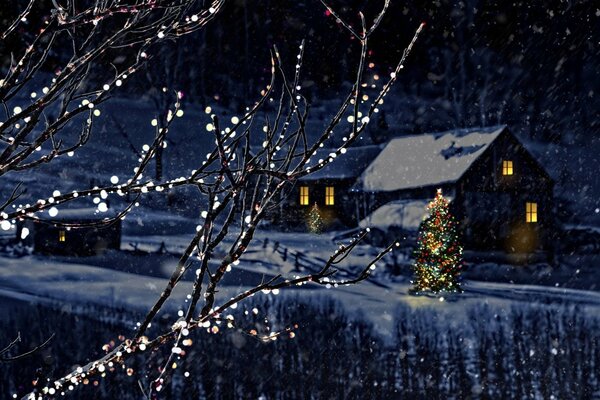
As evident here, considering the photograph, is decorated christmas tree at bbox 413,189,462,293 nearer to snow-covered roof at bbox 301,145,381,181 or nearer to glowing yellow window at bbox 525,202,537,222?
glowing yellow window at bbox 525,202,537,222

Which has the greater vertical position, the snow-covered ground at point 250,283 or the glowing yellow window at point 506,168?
the glowing yellow window at point 506,168

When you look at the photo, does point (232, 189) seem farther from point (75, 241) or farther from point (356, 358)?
point (75, 241)

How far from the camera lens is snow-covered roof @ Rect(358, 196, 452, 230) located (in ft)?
94.6

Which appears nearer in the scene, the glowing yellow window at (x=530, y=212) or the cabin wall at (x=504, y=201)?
the cabin wall at (x=504, y=201)

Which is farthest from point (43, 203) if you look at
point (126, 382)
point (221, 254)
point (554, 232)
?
point (554, 232)

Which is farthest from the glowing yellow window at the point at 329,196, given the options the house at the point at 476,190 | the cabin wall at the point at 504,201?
the cabin wall at the point at 504,201

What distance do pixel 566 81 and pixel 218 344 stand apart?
3559cm

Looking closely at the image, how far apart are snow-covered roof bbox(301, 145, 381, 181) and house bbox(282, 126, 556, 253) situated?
6.78 ft

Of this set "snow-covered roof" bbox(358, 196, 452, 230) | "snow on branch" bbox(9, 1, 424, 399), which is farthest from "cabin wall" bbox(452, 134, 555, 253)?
"snow on branch" bbox(9, 1, 424, 399)

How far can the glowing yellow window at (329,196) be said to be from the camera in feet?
112

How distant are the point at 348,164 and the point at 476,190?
309 inches

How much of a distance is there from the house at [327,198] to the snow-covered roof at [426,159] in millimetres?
1228

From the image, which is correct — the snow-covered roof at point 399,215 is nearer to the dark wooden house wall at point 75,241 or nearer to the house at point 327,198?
the house at point 327,198

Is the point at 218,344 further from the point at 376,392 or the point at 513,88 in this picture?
the point at 513,88
